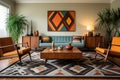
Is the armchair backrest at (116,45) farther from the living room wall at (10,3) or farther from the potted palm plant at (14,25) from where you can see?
the living room wall at (10,3)

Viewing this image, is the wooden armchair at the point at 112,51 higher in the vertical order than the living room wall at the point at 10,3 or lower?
lower

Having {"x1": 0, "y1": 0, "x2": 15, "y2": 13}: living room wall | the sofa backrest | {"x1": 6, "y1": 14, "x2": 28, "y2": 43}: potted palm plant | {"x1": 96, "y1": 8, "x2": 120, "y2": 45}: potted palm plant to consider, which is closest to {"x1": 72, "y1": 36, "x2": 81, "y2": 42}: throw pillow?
the sofa backrest

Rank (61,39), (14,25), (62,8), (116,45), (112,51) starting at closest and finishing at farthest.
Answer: (112,51) → (116,45) → (14,25) → (61,39) → (62,8)

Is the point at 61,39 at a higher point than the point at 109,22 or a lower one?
lower

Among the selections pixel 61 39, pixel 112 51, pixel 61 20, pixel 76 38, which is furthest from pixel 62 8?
pixel 112 51

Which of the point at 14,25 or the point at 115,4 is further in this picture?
the point at 115,4

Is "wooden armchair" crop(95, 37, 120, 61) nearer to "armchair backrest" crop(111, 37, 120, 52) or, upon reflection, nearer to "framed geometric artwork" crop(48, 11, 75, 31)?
"armchair backrest" crop(111, 37, 120, 52)

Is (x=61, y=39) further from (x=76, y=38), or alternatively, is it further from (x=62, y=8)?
(x=62, y=8)

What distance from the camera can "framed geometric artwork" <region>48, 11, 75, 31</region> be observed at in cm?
789

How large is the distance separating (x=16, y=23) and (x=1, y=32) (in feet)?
2.58

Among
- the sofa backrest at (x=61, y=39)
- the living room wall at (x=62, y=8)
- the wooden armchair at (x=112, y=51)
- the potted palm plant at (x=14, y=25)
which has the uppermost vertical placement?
the living room wall at (x=62, y=8)

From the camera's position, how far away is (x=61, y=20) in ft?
26.0

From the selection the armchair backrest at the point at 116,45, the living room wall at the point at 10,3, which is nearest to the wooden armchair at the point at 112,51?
the armchair backrest at the point at 116,45

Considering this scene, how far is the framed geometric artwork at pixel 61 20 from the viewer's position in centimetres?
789
